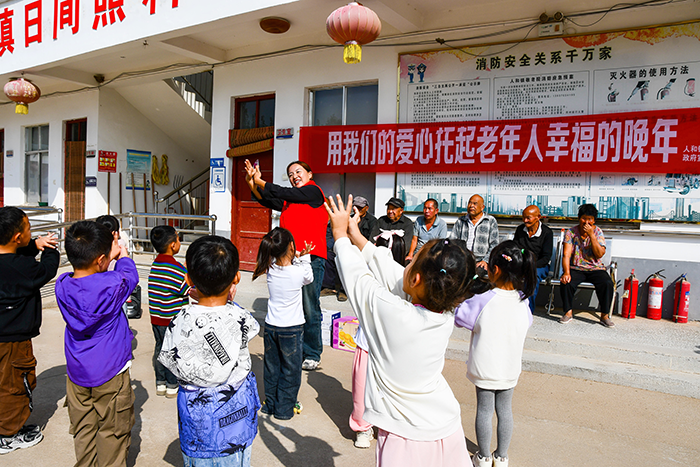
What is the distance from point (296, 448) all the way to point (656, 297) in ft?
14.6

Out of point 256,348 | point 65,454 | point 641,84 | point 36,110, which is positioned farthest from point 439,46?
point 36,110

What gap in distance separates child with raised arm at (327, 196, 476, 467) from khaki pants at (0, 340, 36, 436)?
2352 mm

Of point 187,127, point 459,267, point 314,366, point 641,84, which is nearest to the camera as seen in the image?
point 459,267

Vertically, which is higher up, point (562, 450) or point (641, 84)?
point (641, 84)

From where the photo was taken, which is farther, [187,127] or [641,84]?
[187,127]

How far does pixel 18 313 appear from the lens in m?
2.88

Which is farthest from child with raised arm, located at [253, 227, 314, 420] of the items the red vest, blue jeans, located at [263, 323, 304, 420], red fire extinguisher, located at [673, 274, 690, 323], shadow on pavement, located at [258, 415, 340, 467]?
red fire extinguisher, located at [673, 274, 690, 323]

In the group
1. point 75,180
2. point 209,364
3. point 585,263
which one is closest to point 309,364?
point 209,364

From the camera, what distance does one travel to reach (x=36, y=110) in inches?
448

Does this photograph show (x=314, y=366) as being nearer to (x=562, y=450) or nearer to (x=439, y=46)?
(x=562, y=450)

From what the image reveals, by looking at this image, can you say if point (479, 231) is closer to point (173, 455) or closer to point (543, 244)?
point (543, 244)

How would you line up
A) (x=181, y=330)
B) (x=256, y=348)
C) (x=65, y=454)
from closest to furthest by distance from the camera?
(x=181, y=330) < (x=65, y=454) < (x=256, y=348)

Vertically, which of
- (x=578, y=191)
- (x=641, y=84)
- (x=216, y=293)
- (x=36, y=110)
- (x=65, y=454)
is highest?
(x=36, y=110)

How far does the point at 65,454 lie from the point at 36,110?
11002 millimetres
